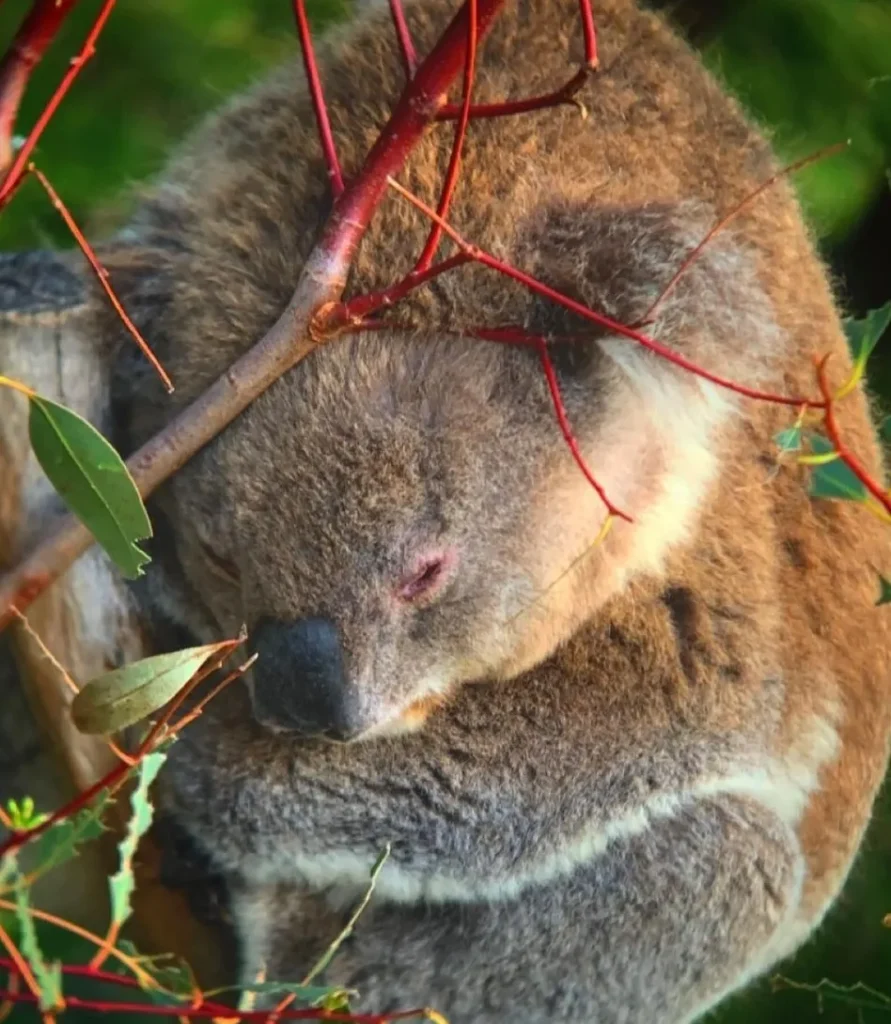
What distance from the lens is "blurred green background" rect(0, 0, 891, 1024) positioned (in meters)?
2.26

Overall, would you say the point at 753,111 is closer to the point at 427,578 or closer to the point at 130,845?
the point at 427,578

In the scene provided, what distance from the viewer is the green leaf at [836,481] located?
128cm

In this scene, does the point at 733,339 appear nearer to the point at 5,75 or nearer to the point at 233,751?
the point at 5,75

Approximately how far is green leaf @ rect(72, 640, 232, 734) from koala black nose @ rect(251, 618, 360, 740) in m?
0.37

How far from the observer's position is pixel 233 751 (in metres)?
1.91

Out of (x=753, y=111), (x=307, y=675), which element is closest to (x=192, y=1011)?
(x=307, y=675)

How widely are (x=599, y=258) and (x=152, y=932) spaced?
117 cm

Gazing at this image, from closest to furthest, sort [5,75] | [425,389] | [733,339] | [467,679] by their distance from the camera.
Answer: [5,75] < [733,339] < [425,389] < [467,679]

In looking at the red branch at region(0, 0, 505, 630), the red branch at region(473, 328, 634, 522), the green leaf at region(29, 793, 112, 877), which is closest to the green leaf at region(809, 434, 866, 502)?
the red branch at region(473, 328, 634, 522)

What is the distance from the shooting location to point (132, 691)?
3.88ft

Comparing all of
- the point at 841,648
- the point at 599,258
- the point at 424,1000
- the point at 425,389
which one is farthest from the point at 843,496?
the point at 424,1000

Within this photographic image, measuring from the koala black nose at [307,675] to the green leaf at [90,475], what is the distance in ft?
1.37

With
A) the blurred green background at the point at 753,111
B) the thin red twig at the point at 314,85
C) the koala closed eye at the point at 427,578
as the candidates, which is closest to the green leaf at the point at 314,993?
the koala closed eye at the point at 427,578

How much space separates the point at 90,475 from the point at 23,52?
1.21 ft
